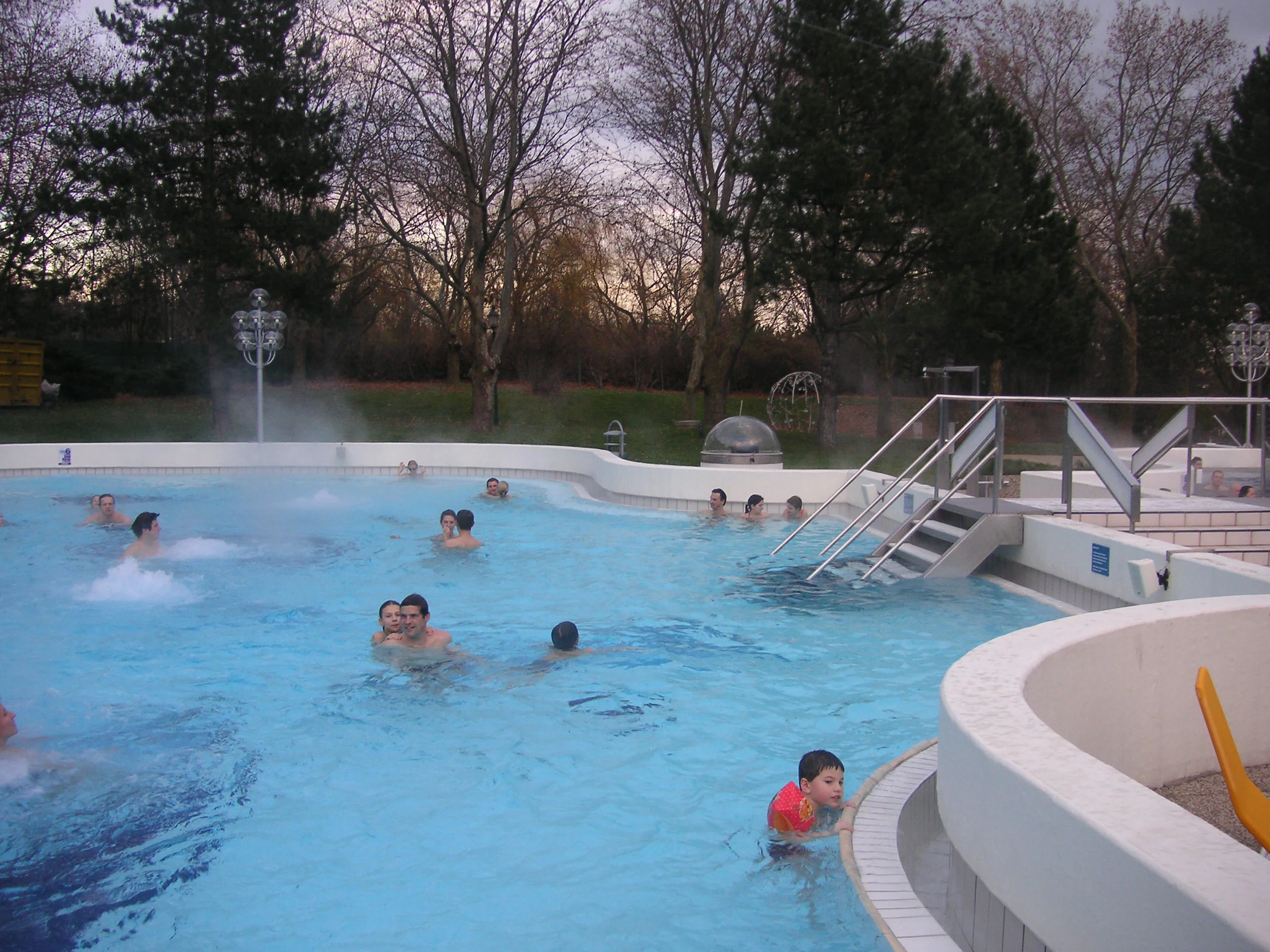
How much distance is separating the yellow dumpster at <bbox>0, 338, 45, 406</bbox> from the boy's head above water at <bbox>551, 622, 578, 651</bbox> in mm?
25715

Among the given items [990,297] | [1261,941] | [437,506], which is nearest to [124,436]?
[437,506]

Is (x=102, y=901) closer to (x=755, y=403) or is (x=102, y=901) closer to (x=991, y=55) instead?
(x=991, y=55)

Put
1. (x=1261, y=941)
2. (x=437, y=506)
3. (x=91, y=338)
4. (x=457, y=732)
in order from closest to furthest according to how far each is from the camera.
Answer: (x=1261, y=941)
(x=457, y=732)
(x=437, y=506)
(x=91, y=338)

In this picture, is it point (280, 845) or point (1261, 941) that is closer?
point (1261, 941)

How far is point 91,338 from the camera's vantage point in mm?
32969

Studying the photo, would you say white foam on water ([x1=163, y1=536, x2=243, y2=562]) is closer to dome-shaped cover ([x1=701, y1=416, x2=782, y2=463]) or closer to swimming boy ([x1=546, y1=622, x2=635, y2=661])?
swimming boy ([x1=546, y1=622, x2=635, y2=661])

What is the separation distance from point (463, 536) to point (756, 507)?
13.0 ft

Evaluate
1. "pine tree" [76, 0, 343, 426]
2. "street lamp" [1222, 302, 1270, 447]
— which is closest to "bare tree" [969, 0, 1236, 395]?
"street lamp" [1222, 302, 1270, 447]

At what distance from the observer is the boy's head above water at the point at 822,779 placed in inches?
166

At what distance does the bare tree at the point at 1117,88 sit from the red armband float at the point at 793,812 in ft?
75.8

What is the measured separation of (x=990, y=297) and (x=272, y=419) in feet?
64.0

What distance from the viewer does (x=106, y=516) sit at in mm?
12672

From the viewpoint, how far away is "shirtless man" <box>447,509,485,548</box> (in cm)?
1142

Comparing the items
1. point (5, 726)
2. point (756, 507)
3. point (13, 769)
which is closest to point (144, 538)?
point (5, 726)
